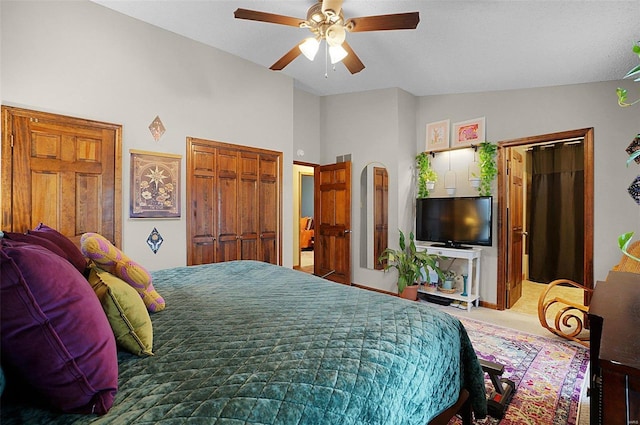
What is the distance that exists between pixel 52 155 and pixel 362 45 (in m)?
3.05

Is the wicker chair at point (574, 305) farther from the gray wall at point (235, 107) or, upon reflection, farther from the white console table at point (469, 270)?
the white console table at point (469, 270)

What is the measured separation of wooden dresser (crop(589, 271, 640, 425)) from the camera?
86cm

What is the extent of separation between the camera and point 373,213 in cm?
482

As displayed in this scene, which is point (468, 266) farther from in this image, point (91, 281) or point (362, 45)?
point (91, 281)

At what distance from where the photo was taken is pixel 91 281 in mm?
1150

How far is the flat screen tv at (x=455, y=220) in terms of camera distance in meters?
3.97

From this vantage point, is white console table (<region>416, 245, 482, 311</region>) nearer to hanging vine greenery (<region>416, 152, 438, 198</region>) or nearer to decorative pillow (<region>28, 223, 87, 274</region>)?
hanging vine greenery (<region>416, 152, 438, 198</region>)

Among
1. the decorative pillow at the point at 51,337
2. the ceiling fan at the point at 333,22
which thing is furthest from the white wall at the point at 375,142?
the decorative pillow at the point at 51,337

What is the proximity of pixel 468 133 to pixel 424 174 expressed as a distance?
30.9 inches

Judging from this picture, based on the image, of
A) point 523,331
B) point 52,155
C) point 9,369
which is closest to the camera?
point 9,369

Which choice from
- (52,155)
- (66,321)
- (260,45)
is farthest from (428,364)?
(260,45)

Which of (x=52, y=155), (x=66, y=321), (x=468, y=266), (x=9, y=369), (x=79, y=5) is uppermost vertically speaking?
(x=79, y=5)

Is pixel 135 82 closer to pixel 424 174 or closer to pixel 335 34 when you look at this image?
pixel 335 34

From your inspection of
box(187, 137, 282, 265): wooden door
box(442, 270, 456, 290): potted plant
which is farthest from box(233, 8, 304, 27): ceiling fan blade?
box(442, 270, 456, 290): potted plant
